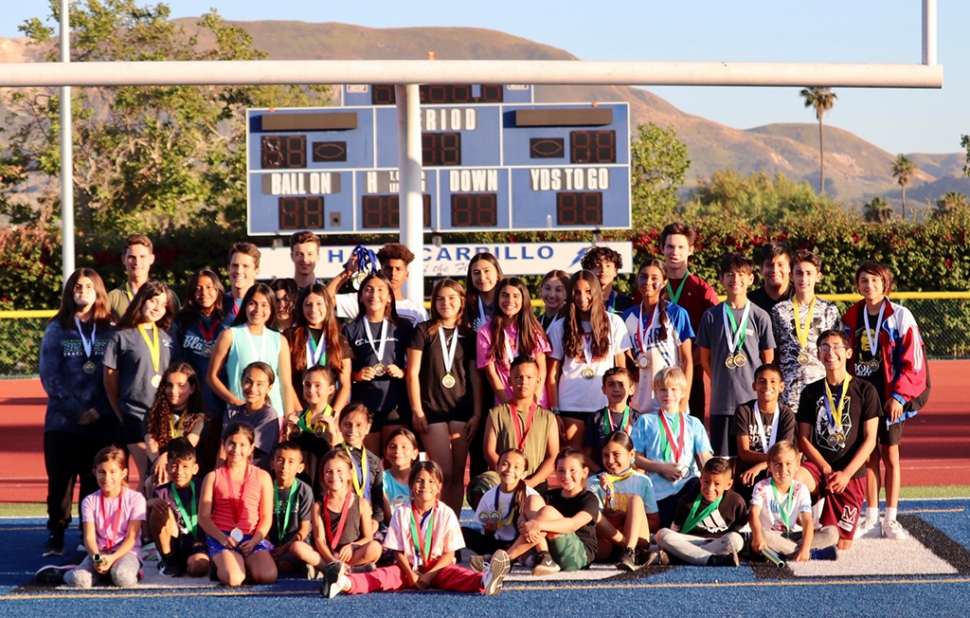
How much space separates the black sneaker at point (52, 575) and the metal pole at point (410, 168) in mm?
3320

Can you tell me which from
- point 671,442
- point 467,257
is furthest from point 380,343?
point 467,257

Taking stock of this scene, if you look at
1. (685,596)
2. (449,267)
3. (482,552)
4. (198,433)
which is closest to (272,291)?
(198,433)

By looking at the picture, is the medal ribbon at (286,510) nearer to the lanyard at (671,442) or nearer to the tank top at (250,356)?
the tank top at (250,356)

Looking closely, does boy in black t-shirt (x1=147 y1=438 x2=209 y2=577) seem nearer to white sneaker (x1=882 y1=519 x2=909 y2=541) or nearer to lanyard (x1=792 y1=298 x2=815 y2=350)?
lanyard (x1=792 y1=298 x2=815 y2=350)

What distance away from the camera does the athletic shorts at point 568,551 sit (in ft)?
19.3

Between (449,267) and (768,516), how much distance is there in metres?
9.73

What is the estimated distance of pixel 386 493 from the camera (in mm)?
6062

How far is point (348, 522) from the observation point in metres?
5.82

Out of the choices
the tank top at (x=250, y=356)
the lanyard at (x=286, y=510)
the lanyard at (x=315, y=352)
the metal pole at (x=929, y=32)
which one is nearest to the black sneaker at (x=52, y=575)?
the lanyard at (x=286, y=510)

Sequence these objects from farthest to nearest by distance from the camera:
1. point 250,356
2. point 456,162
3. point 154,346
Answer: point 456,162 → point 154,346 → point 250,356

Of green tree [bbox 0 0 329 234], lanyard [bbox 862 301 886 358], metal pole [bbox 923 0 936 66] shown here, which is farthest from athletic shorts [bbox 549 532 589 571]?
green tree [bbox 0 0 329 234]

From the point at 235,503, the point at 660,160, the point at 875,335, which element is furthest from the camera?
the point at 660,160

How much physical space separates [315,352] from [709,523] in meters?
2.37

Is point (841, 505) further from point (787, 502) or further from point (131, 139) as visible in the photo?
point (131, 139)
